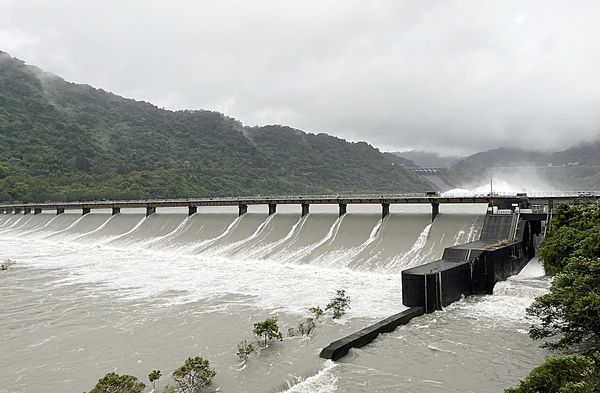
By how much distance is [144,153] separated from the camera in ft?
368

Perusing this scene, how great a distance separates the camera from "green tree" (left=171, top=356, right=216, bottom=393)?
10.6m

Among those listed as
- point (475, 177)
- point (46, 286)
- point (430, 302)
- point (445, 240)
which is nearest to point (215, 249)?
point (46, 286)

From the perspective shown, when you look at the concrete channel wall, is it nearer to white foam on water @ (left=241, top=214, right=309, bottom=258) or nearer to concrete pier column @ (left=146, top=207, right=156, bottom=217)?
white foam on water @ (left=241, top=214, right=309, bottom=258)

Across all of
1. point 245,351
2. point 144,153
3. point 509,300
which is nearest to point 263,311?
point 245,351

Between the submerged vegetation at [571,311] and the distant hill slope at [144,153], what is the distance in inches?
2644

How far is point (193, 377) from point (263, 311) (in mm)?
6685

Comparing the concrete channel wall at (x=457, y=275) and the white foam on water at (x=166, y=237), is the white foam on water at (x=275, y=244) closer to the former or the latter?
the white foam on water at (x=166, y=237)

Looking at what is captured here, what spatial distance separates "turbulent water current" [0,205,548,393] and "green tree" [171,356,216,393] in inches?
22.0

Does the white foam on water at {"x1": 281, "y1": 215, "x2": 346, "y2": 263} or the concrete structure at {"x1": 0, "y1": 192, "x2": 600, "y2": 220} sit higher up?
the concrete structure at {"x1": 0, "y1": 192, "x2": 600, "y2": 220}

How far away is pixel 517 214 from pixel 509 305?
981cm

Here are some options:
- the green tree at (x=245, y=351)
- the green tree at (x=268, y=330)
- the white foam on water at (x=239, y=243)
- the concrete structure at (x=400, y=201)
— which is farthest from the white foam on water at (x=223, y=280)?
the concrete structure at (x=400, y=201)

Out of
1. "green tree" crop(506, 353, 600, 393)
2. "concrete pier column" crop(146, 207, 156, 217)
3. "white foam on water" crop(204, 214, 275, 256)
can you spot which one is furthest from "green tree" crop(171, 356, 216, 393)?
"concrete pier column" crop(146, 207, 156, 217)

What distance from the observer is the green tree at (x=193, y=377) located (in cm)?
1055

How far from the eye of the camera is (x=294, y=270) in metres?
25.5
